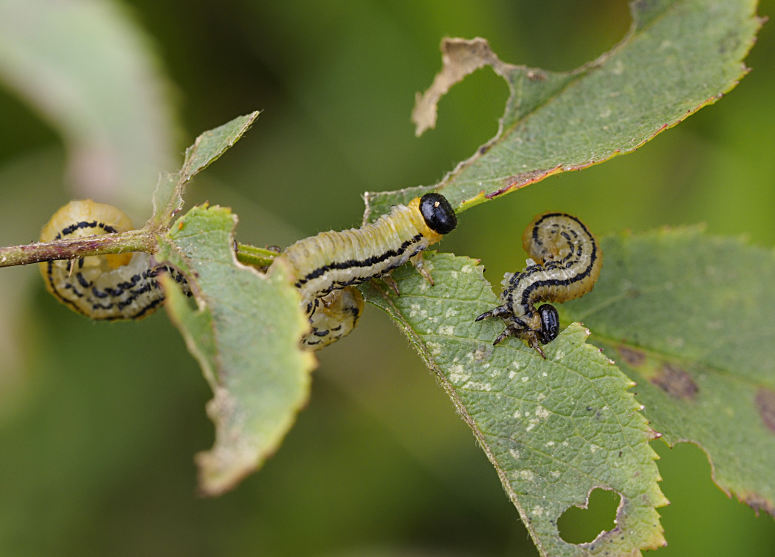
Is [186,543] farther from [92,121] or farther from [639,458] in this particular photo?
[639,458]

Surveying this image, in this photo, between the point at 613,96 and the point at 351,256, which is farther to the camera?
the point at 613,96

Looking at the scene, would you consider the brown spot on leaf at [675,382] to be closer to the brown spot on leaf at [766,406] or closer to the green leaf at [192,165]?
the brown spot on leaf at [766,406]

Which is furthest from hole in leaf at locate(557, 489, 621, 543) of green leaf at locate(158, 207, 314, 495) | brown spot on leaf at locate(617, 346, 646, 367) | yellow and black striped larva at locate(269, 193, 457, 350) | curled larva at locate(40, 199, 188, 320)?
curled larva at locate(40, 199, 188, 320)

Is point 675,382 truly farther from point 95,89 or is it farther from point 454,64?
point 95,89

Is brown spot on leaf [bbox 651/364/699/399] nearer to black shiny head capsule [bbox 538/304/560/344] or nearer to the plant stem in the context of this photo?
black shiny head capsule [bbox 538/304/560/344]

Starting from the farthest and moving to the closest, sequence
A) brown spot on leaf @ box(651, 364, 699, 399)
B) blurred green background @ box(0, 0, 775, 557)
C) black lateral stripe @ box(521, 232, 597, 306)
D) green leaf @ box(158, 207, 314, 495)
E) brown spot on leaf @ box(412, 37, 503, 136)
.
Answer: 1. blurred green background @ box(0, 0, 775, 557)
2. brown spot on leaf @ box(412, 37, 503, 136)
3. brown spot on leaf @ box(651, 364, 699, 399)
4. black lateral stripe @ box(521, 232, 597, 306)
5. green leaf @ box(158, 207, 314, 495)

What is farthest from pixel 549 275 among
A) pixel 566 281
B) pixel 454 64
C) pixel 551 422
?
pixel 454 64
